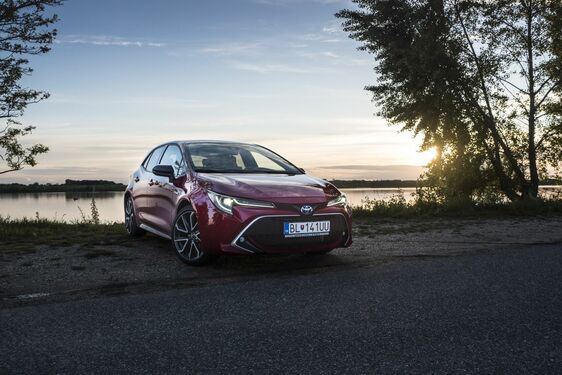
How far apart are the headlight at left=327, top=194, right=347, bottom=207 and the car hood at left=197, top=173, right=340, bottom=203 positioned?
0.05 metres

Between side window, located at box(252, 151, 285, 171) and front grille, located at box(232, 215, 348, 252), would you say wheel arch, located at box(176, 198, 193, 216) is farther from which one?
side window, located at box(252, 151, 285, 171)

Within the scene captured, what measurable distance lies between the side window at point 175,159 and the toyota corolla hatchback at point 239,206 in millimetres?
18

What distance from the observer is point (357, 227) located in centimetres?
1074

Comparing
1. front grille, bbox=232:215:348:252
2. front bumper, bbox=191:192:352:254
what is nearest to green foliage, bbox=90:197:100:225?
front bumper, bbox=191:192:352:254

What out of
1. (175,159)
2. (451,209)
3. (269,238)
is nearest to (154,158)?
(175,159)

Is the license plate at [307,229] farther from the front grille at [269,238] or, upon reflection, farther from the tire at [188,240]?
the tire at [188,240]

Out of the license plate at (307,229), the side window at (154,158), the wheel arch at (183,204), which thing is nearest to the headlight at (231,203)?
the license plate at (307,229)

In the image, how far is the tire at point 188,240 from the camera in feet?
19.4

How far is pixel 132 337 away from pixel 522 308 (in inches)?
124

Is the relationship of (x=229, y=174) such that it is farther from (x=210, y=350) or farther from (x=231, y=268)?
(x=210, y=350)

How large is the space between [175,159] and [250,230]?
2.22 m

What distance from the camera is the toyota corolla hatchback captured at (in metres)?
5.49

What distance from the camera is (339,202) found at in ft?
20.1

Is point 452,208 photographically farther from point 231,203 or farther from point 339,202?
point 231,203
